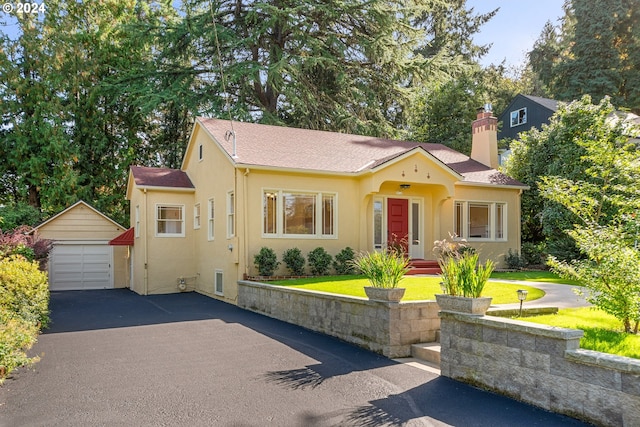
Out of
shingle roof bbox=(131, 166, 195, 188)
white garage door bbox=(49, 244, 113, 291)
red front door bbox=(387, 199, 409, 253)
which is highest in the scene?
shingle roof bbox=(131, 166, 195, 188)

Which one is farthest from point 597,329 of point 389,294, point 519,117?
point 519,117

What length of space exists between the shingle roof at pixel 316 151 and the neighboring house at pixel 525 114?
14033 mm

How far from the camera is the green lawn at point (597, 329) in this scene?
5.14 m

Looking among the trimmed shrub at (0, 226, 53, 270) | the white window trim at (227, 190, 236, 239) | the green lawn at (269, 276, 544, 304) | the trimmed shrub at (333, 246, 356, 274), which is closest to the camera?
the green lawn at (269, 276, 544, 304)

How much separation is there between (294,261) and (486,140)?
34.7 ft

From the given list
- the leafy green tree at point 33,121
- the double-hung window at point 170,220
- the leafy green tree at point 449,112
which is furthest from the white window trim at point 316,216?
the leafy green tree at point 449,112

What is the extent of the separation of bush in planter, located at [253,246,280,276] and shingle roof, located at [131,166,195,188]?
20.1 ft

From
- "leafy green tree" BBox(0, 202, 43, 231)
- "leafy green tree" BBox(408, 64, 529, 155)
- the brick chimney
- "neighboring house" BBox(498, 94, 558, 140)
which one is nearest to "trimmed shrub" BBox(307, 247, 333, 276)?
the brick chimney

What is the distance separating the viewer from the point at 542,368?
16.3 feet

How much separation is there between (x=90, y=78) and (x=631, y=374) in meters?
26.7

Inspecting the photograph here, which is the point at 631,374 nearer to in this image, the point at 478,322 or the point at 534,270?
the point at 478,322

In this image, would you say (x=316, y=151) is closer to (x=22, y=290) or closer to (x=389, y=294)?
(x=389, y=294)

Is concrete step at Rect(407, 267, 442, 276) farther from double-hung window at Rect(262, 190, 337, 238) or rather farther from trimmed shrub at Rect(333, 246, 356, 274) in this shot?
double-hung window at Rect(262, 190, 337, 238)

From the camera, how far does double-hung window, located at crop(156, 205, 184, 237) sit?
17594mm
